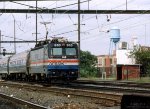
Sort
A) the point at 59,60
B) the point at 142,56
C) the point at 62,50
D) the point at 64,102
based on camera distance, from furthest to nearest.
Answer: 1. the point at 142,56
2. the point at 62,50
3. the point at 59,60
4. the point at 64,102

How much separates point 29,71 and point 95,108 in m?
25.1

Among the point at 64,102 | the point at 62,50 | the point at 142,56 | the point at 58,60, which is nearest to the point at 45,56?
the point at 58,60

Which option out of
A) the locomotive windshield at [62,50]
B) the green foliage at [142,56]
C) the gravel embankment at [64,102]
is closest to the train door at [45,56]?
the locomotive windshield at [62,50]

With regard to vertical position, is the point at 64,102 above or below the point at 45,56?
below

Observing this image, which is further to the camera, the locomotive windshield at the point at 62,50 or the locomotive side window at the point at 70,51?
the locomotive side window at the point at 70,51

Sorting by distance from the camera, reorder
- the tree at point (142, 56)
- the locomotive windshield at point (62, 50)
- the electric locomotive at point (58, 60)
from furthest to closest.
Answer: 1. the tree at point (142, 56)
2. the locomotive windshield at point (62, 50)
3. the electric locomotive at point (58, 60)

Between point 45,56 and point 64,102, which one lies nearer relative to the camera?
point 64,102

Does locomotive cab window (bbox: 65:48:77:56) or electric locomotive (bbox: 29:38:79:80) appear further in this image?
locomotive cab window (bbox: 65:48:77:56)

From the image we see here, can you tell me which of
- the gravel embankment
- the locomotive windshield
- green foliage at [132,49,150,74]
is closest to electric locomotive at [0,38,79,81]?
the locomotive windshield

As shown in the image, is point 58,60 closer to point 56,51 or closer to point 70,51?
point 56,51

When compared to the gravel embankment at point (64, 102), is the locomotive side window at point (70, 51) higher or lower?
higher

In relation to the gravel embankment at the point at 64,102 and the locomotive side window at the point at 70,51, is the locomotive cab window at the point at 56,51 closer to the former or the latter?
the locomotive side window at the point at 70,51

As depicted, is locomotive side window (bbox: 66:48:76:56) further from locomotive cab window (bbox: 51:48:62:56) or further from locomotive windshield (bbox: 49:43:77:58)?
locomotive cab window (bbox: 51:48:62:56)

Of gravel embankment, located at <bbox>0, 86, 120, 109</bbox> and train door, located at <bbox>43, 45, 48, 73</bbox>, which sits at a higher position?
train door, located at <bbox>43, 45, 48, 73</bbox>
